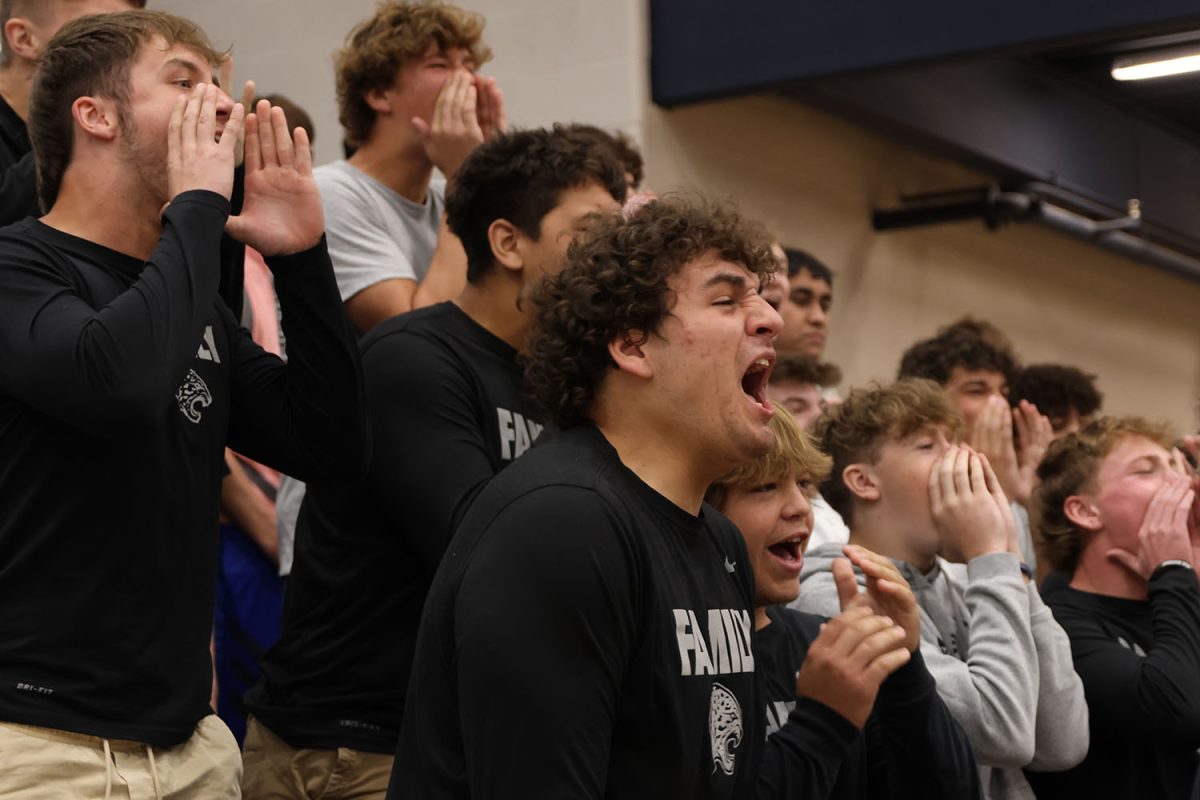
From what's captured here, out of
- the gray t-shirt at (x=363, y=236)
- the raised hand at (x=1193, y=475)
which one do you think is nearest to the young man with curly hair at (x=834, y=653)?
the gray t-shirt at (x=363, y=236)

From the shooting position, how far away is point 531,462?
217 cm

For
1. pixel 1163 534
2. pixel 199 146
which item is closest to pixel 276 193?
pixel 199 146

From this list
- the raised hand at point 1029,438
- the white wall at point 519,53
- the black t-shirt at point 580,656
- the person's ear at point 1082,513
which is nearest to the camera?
the black t-shirt at point 580,656

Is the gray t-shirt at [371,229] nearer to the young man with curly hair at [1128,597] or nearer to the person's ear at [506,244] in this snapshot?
the person's ear at [506,244]

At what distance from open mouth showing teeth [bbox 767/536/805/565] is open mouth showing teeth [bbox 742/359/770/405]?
554mm

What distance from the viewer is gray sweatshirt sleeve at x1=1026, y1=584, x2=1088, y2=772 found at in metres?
3.14

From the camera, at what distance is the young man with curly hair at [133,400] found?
6.95 feet

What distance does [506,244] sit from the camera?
10.2 ft

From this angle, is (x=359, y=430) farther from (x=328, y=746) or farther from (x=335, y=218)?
(x=335, y=218)

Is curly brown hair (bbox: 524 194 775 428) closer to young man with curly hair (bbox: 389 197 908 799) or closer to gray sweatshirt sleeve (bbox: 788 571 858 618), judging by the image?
young man with curly hair (bbox: 389 197 908 799)

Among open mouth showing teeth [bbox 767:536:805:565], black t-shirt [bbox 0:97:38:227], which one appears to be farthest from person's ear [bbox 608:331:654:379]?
black t-shirt [bbox 0:97:38:227]

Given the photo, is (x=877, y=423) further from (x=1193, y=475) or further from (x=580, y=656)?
(x=580, y=656)

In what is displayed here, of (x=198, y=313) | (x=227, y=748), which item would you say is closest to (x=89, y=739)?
(x=227, y=748)

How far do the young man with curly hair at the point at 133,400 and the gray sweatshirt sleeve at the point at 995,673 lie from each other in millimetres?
1185
